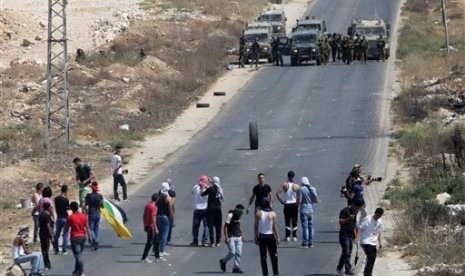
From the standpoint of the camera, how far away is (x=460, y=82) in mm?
57281

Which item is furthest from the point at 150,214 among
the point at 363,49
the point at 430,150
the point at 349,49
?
the point at 363,49

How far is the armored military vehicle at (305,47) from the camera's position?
220ft

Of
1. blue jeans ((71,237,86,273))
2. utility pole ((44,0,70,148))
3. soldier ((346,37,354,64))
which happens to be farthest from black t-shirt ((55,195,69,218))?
soldier ((346,37,354,64))

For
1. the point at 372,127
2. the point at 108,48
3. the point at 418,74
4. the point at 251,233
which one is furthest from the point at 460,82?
the point at 251,233

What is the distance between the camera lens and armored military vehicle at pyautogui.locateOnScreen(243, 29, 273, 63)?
6806 centimetres

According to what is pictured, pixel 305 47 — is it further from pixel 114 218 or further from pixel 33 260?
pixel 33 260

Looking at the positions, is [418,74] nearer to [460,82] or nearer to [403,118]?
[460,82]

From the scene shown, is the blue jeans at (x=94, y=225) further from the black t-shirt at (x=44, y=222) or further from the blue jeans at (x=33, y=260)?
the blue jeans at (x=33, y=260)

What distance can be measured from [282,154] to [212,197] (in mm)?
15746

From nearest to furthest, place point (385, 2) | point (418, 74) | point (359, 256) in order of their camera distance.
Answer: point (359, 256) → point (418, 74) → point (385, 2)

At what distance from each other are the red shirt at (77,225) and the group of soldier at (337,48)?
42.0 meters

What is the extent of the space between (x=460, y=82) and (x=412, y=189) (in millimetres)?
23252

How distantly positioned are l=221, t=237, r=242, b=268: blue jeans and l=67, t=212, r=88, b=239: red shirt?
2.85m

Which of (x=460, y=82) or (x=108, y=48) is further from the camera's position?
(x=108, y=48)
